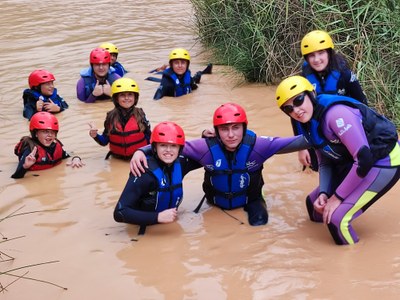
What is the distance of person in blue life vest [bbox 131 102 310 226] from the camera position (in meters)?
4.83

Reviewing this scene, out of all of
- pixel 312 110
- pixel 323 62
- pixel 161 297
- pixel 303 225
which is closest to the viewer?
pixel 161 297

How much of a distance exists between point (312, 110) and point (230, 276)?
1271 millimetres

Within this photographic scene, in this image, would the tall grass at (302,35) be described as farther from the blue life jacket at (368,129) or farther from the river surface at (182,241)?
the blue life jacket at (368,129)

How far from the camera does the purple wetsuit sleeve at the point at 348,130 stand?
4.11m

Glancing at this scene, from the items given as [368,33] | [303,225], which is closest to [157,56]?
[368,33]

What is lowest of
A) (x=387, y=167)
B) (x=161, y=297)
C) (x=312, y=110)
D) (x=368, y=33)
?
(x=161, y=297)

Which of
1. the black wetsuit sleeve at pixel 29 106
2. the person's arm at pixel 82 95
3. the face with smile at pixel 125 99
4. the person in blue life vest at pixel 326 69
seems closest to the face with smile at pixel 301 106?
the person in blue life vest at pixel 326 69

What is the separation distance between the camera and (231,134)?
188 inches

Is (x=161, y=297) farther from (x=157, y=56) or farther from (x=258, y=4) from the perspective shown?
(x=157, y=56)

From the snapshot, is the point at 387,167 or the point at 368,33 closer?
the point at 387,167

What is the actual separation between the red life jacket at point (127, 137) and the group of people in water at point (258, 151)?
1cm

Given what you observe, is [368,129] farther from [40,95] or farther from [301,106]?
[40,95]

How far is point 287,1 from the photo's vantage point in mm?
7930

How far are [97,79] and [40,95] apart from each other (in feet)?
3.12
